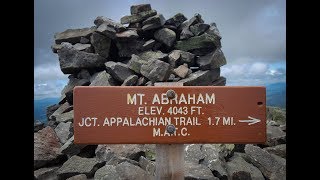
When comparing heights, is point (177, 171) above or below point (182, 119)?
below

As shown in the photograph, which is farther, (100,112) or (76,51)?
(76,51)

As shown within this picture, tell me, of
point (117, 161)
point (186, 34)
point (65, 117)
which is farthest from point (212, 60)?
point (117, 161)

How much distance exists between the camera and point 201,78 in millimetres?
15984

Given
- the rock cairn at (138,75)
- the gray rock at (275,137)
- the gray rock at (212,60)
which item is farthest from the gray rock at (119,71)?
the gray rock at (275,137)

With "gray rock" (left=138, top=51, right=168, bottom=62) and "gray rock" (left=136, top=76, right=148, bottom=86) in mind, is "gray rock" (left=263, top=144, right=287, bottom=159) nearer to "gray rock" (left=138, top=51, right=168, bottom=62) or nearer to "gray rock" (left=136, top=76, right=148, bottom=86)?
"gray rock" (left=136, top=76, right=148, bottom=86)

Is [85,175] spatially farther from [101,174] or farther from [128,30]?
[128,30]

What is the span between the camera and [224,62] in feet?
56.9

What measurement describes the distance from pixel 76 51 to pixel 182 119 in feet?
44.3

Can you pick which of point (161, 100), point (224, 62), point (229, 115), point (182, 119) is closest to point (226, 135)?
point (229, 115)

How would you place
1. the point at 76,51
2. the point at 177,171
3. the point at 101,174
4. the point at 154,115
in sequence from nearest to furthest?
1. the point at 154,115
2. the point at 177,171
3. the point at 101,174
4. the point at 76,51

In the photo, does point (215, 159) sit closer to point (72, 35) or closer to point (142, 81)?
point (142, 81)

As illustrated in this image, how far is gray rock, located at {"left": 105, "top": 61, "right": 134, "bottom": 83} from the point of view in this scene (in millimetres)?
15367

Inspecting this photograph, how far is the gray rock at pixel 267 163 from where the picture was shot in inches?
318

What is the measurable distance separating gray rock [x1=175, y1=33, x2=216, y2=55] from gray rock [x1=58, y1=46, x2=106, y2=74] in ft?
13.2
